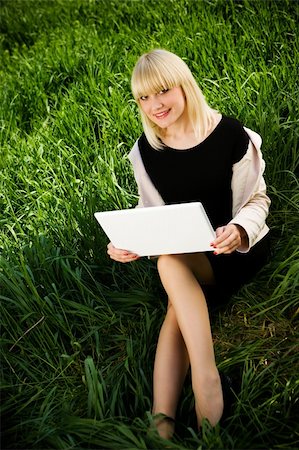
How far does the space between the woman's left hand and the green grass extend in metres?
0.25

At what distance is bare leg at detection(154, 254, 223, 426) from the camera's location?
2035mm

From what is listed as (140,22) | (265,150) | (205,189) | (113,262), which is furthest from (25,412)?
(140,22)

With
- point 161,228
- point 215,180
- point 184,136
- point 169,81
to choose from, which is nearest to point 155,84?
point 169,81

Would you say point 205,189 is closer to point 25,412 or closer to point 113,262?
point 113,262

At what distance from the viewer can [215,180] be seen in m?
2.38

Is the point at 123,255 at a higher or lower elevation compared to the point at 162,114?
lower

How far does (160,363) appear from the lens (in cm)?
216

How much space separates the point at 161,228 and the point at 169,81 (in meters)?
0.48

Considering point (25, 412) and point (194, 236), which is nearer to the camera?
point (194, 236)

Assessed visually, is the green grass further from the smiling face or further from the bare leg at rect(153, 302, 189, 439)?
the smiling face

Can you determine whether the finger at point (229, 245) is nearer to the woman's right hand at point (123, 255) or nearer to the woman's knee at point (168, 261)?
the woman's knee at point (168, 261)

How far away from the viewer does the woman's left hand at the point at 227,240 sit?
2.11 m

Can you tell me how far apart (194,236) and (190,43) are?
175 cm

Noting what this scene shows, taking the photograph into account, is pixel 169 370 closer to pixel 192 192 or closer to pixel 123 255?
pixel 123 255
